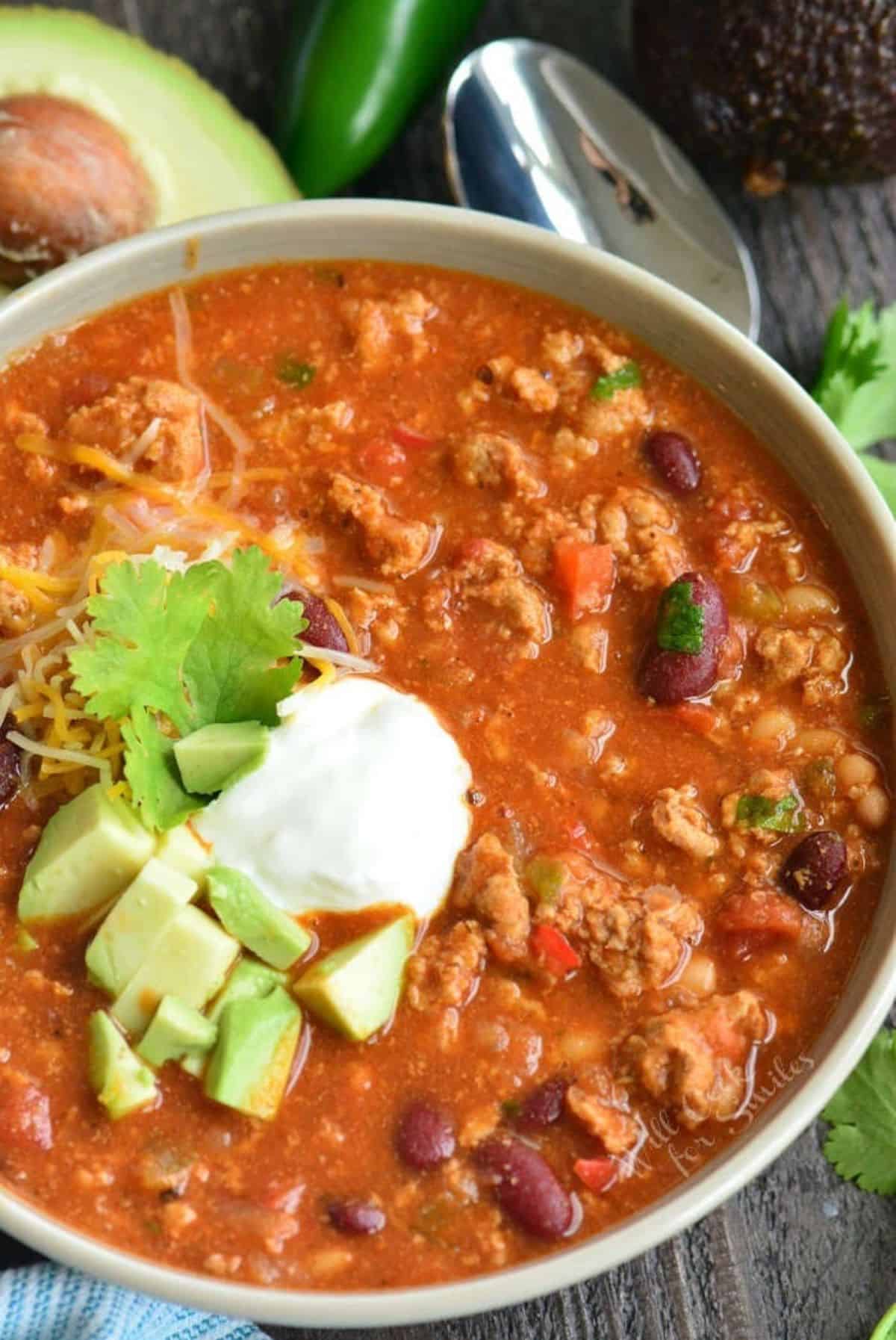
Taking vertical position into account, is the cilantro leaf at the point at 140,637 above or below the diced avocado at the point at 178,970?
above

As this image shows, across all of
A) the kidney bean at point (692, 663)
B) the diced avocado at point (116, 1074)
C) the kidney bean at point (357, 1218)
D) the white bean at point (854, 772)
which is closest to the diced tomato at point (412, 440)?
the kidney bean at point (692, 663)

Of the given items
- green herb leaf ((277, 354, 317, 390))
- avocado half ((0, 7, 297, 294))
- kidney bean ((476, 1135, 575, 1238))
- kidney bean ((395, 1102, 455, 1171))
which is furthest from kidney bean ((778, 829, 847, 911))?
avocado half ((0, 7, 297, 294))

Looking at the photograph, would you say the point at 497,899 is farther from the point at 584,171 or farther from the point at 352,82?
the point at 352,82

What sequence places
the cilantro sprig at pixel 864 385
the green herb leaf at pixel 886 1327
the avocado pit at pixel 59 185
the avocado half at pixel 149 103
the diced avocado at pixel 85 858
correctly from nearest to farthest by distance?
1. the diced avocado at pixel 85 858
2. the green herb leaf at pixel 886 1327
3. the avocado pit at pixel 59 185
4. the avocado half at pixel 149 103
5. the cilantro sprig at pixel 864 385

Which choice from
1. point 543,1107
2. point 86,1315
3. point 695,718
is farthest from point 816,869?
point 86,1315

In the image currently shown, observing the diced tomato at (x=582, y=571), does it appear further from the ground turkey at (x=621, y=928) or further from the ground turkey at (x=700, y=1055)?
the ground turkey at (x=700, y=1055)

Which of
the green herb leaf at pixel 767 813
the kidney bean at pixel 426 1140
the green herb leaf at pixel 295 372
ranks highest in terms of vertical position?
the green herb leaf at pixel 295 372

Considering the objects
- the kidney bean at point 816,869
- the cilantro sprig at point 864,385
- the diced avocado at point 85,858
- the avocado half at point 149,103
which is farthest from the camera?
the cilantro sprig at point 864,385
